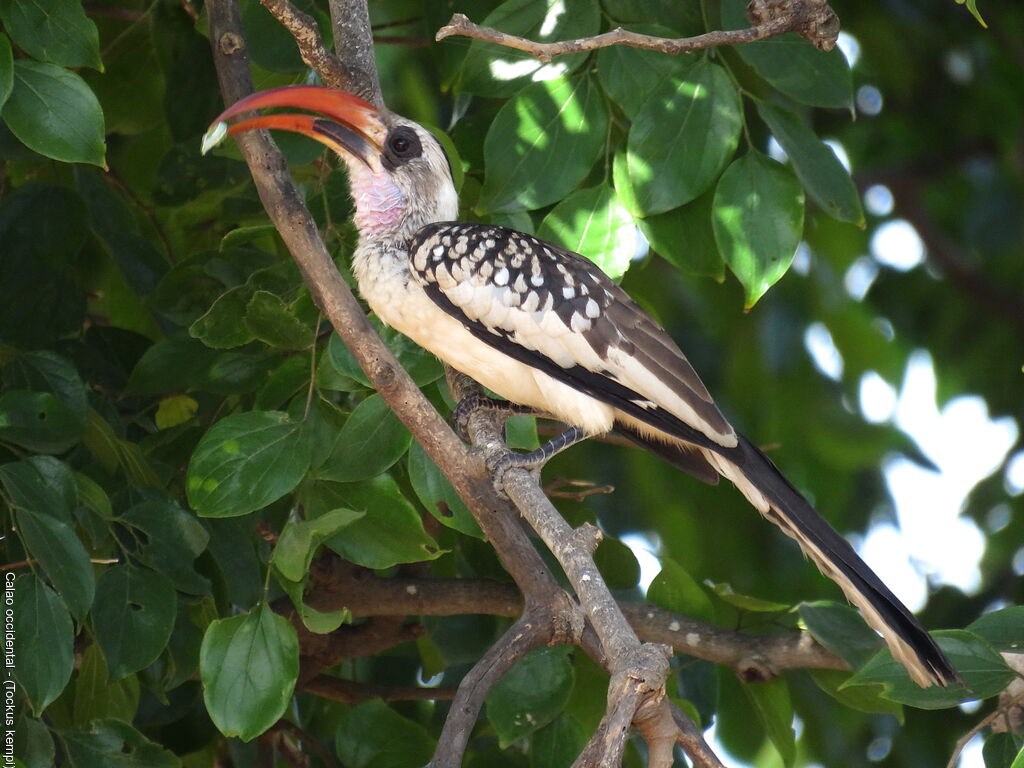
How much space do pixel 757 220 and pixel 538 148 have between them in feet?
1.96

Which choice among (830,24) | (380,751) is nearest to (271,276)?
(380,751)

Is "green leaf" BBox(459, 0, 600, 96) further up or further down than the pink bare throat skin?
further up

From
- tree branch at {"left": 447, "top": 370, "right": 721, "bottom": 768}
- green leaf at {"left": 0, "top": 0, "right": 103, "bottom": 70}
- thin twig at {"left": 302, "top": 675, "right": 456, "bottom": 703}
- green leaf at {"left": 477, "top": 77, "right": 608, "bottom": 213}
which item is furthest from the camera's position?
thin twig at {"left": 302, "top": 675, "right": 456, "bottom": 703}

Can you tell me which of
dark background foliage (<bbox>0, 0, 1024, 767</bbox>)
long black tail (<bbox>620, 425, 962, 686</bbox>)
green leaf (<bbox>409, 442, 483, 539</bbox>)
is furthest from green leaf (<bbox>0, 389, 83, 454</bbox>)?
long black tail (<bbox>620, 425, 962, 686</bbox>)

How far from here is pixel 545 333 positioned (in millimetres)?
3531

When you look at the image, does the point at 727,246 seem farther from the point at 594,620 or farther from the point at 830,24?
the point at 594,620

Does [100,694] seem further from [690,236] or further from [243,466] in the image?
[690,236]

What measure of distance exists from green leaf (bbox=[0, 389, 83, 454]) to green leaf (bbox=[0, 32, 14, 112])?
669 mm

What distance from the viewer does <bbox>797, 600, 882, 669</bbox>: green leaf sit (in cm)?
334

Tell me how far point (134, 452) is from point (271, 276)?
580mm

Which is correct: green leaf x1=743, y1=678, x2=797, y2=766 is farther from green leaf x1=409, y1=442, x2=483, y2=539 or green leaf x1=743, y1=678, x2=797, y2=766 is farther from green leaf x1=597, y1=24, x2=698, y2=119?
green leaf x1=597, y1=24, x2=698, y2=119

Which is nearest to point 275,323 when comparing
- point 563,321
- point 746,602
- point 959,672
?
point 563,321

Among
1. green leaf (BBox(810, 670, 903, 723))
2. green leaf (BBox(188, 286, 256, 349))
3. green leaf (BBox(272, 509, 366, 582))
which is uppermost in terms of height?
green leaf (BBox(188, 286, 256, 349))

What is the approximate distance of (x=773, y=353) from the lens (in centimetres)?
509
